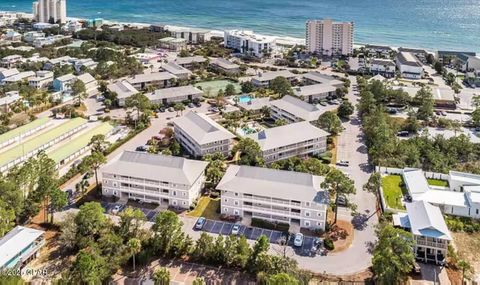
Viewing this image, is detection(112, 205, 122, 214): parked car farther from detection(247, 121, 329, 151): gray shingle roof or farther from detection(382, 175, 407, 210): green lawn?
detection(382, 175, 407, 210): green lawn

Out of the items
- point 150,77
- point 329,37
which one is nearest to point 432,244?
point 150,77

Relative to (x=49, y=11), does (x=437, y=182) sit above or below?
below

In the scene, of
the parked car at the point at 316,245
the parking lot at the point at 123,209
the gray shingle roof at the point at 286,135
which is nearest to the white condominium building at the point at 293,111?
the gray shingle roof at the point at 286,135

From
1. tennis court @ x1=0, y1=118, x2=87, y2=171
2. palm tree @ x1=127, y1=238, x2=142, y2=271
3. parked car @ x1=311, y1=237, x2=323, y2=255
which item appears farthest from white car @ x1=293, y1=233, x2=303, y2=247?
tennis court @ x1=0, y1=118, x2=87, y2=171

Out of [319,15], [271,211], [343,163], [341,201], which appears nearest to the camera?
[271,211]

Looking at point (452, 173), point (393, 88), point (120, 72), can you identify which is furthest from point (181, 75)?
point (452, 173)

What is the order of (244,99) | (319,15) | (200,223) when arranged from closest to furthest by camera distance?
(200,223)
(244,99)
(319,15)

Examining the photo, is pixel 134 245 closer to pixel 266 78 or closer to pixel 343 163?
pixel 343 163

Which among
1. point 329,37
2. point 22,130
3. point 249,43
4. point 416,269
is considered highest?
point 329,37
